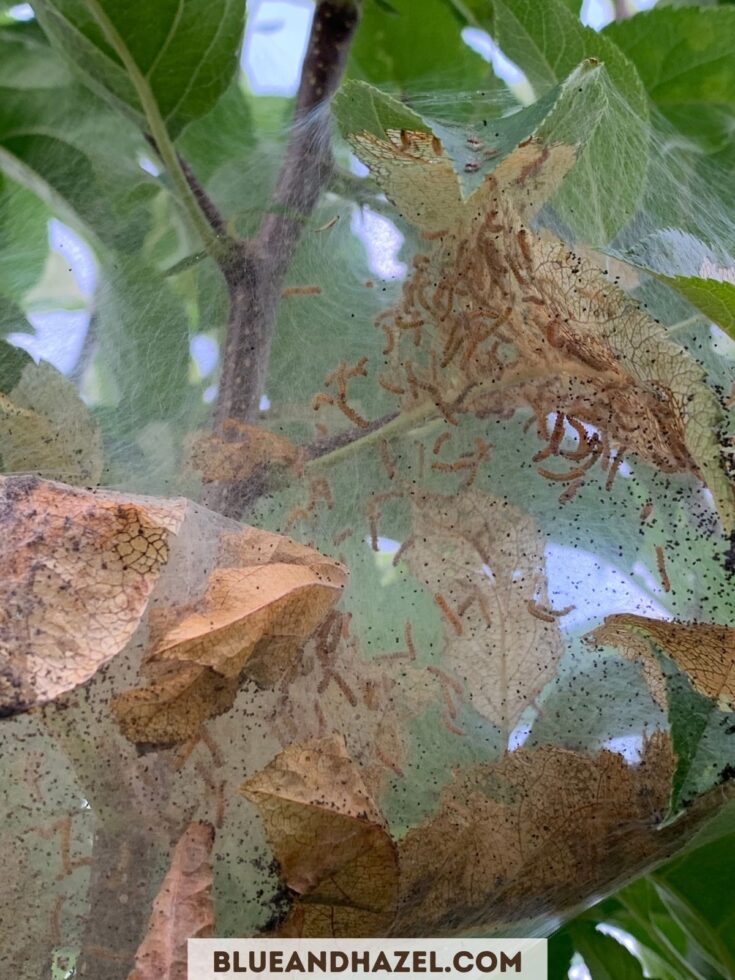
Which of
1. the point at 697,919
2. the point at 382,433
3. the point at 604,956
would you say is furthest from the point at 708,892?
the point at 382,433

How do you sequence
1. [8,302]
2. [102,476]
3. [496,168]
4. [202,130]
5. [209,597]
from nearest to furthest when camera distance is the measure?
[209,597]
[496,168]
[102,476]
[8,302]
[202,130]

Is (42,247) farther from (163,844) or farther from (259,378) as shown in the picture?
(163,844)

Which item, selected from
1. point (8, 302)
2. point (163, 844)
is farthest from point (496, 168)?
point (8, 302)

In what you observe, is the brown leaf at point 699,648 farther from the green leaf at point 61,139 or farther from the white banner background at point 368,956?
the green leaf at point 61,139

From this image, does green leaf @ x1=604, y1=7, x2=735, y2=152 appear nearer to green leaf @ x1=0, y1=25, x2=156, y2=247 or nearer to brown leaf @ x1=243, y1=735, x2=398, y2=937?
green leaf @ x1=0, y1=25, x2=156, y2=247

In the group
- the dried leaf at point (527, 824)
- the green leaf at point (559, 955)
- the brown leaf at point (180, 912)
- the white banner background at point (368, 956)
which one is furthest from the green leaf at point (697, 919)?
the brown leaf at point (180, 912)

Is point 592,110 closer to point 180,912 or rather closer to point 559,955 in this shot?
point 180,912
